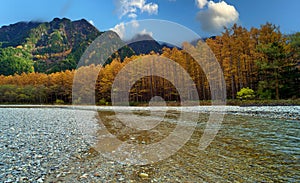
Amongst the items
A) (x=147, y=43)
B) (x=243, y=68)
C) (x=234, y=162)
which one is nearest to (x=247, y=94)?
(x=243, y=68)

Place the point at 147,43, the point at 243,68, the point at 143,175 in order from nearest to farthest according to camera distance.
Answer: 1. the point at 143,175
2. the point at 243,68
3. the point at 147,43

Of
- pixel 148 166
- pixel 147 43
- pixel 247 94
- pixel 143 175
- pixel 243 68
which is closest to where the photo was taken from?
pixel 143 175

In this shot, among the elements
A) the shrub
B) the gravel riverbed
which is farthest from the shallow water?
the shrub

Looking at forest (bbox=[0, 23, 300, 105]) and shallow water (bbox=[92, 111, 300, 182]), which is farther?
forest (bbox=[0, 23, 300, 105])

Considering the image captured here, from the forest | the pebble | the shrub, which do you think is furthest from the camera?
the shrub

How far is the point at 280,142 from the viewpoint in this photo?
762cm

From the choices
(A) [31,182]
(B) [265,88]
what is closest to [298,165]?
(A) [31,182]

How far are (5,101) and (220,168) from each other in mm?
80398

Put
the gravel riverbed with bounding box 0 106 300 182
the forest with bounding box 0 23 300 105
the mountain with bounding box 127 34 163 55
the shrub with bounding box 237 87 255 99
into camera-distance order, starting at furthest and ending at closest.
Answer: the mountain with bounding box 127 34 163 55
the shrub with bounding box 237 87 255 99
the forest with bounding box 0 23 300 105
the gravel riverbed with bounding box 0 106 300 182

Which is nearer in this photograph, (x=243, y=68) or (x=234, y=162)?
(x=234, y=162)

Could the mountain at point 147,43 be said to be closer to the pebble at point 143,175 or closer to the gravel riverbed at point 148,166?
the gravel riverbed at point 148,166

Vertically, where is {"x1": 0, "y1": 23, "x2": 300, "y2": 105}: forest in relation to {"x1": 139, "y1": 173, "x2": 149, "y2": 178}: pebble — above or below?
above

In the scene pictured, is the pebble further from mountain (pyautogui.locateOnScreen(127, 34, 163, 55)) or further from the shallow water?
mountain (pyautogui.locateOnScreen(127, 34, 163, 55))

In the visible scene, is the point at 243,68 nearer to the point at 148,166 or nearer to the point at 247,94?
the point at 247,94
